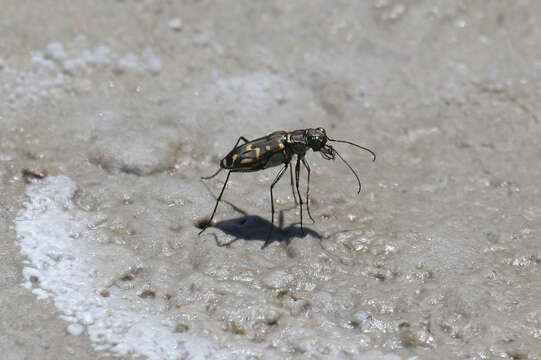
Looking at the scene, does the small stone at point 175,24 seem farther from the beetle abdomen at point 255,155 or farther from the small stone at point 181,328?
the small stone at point 181,328

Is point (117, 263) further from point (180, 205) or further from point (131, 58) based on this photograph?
point (131, 58)

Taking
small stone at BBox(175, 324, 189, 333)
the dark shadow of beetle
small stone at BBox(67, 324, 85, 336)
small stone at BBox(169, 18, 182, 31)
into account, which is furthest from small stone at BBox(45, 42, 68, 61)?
small stone at BBox(175, 324, 189, 333)

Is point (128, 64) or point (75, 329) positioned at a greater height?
point (128, 64)

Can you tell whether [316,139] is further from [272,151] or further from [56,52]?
[56,52]

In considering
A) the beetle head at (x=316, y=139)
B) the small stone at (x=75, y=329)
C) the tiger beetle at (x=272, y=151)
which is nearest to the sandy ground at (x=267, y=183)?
the small stone at (x=75, y=329)

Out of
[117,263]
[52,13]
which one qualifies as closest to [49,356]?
[117,263]

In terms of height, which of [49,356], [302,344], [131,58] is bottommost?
[49,356]

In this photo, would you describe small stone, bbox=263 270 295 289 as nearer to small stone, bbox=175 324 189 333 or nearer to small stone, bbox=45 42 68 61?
small stone, bbox=175 324 189 333

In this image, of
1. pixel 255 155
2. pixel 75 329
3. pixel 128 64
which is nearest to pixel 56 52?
pixel 128 64
